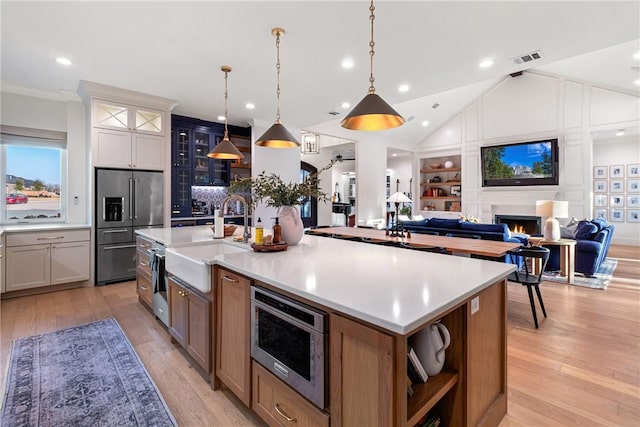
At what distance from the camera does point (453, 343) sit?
4.64 ft

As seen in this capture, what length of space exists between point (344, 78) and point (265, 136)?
182 centimetres

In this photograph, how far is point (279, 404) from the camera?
58.6 inches

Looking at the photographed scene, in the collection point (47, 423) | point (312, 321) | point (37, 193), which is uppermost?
point (37, 193)

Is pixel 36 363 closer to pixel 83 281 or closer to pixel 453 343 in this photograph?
pixel 83 281

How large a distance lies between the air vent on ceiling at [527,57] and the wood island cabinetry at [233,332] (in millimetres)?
3739

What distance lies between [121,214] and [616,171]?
11.5 meters

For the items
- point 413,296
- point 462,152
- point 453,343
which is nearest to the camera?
point 413,296

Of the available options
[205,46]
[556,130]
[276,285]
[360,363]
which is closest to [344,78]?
[205,46]

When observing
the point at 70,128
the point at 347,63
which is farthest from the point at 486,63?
the point at 70,128

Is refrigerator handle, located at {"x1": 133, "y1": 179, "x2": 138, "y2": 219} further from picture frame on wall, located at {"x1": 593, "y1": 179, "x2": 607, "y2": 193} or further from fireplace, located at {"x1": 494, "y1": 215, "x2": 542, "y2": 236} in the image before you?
picture frame on wall, located at {"x1": 593, "y1": 179, "x2": 607, "y2": 193}

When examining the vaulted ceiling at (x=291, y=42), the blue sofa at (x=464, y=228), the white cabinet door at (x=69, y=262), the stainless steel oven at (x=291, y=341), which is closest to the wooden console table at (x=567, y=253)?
the blue sofa at (x=464, y=228)

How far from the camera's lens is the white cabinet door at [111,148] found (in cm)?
427

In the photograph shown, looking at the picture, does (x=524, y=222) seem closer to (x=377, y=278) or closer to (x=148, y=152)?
(x=377, y=278)

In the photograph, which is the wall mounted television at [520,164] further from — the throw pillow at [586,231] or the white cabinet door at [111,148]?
the white cabinet door at [111,148]
